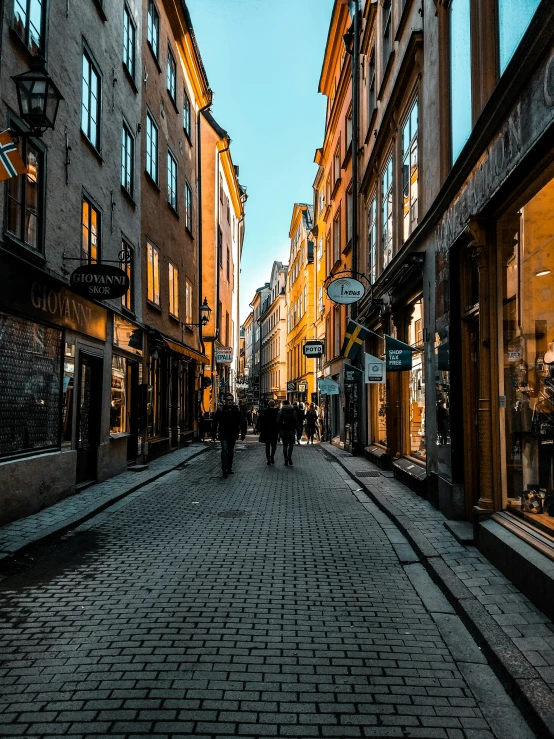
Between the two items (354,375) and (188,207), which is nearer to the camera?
(354,375)

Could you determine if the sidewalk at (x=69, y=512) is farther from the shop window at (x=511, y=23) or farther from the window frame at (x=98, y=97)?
the shop window at (x=511, y=23)

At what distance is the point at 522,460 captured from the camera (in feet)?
20.4

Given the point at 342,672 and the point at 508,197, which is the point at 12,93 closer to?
the point at 508,197

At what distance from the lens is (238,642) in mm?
4418

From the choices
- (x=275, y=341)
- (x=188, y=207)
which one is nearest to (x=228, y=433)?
(x=188, y=207)

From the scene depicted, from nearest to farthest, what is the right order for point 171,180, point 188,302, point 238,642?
1. point 238,642
2. point 171,180
3. point 188,302

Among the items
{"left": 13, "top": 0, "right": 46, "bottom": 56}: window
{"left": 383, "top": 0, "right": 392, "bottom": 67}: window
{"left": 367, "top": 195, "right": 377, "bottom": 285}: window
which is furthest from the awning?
{"left": 13, "top": 0, "right": 46, "bottom": 56}: window

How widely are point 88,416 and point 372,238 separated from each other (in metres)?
9.43

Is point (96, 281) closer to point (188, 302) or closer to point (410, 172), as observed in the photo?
point (410, 172)

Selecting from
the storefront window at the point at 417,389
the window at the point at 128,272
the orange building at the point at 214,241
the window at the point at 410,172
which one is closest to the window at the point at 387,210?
the window at the point at 410,172

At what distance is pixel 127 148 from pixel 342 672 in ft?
46.0

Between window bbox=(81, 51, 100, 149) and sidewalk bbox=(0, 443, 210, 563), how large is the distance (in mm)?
6559

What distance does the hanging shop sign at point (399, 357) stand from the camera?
11305 mm

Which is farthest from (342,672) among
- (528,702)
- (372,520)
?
(372,520)
